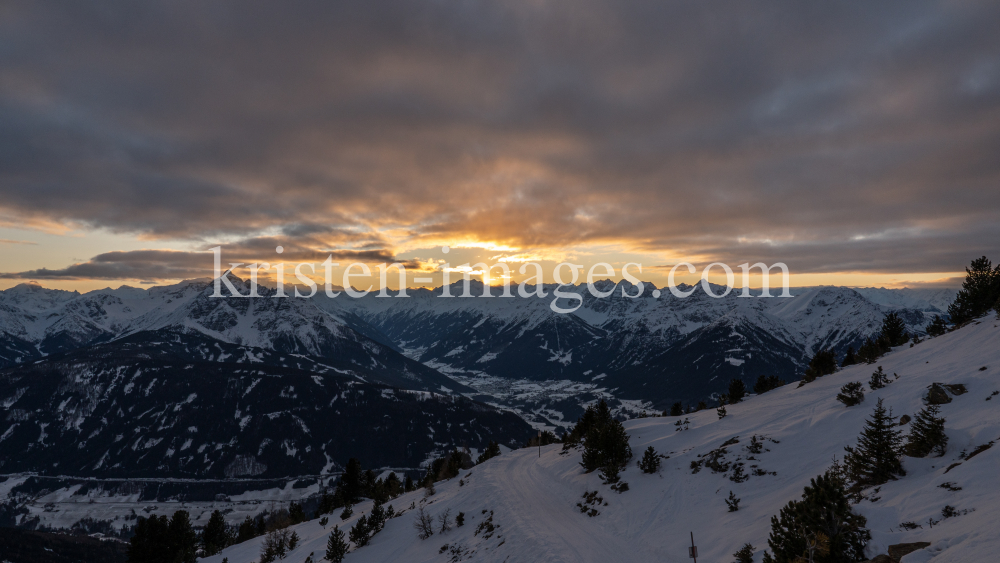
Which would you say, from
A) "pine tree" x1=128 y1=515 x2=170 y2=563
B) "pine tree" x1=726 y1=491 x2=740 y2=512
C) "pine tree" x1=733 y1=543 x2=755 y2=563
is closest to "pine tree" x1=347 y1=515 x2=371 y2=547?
"pine tree" x1=726 y1=491 x2=740 y2=512

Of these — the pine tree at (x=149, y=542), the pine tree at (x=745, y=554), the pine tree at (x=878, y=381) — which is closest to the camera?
the pine tree at (x=745, y=554)

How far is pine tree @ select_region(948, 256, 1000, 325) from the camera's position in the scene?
5881 cm

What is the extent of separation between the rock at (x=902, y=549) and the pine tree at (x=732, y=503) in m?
14.7

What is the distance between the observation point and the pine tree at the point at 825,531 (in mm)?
17500

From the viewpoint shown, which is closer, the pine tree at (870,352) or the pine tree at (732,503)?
the pine tree at (732,503)

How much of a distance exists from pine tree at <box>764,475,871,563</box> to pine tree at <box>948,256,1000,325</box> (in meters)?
62.1

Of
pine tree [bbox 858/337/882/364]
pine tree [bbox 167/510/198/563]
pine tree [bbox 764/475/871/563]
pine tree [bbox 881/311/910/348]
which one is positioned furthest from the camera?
pine tree [bbox 881/311/910/348]

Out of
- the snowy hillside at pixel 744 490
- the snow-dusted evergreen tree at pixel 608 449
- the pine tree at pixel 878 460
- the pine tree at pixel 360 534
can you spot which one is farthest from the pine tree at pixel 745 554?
the pine tree at pixel 360 534

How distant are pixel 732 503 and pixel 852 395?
18944mm

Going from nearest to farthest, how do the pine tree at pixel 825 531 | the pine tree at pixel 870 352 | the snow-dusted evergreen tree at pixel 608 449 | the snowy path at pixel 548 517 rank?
1. the pine tree at pixel 825 531
2. the snowy path at pixel 548 517
3. the snow-dusted evergreen tree at pixel 608 449
4. the pine tree at pixel 870 352

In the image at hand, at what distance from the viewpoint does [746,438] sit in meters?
41.4

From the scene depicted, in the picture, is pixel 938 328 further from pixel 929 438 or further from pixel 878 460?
pixel 878 460

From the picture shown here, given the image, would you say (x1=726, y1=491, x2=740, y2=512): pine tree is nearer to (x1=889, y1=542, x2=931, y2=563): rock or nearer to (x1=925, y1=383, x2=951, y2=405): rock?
(x1=889, y1=542, x2=931, y2=563): rock

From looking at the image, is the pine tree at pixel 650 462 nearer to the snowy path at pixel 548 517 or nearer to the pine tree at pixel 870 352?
the snowy path at pixel 548 517
